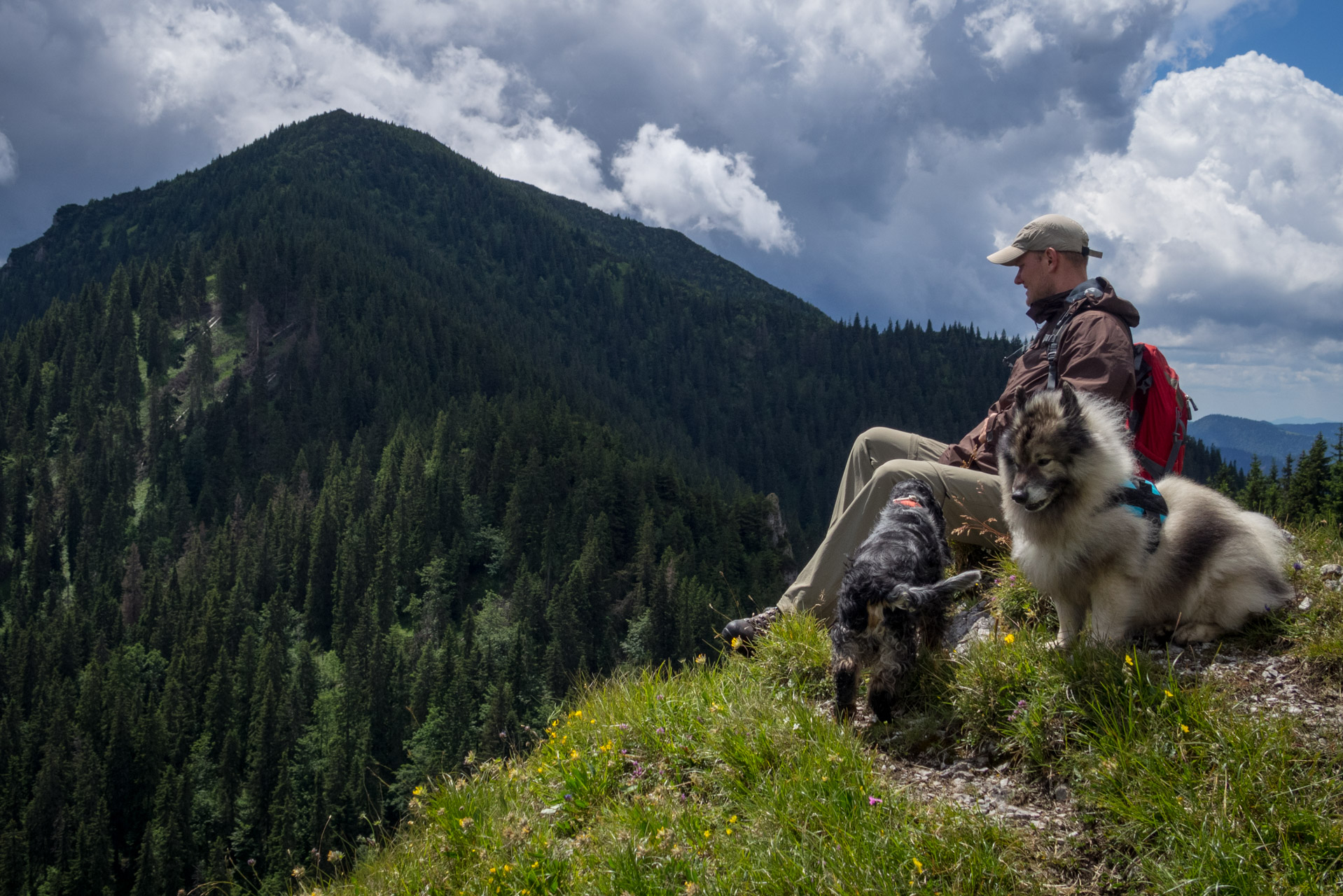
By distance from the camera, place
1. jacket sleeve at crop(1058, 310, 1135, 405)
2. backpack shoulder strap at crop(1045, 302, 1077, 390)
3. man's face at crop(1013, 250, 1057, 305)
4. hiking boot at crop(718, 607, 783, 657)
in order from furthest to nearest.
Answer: hiking boot at crop(718, 607, 783, 657)
man's face at crop(1013, 250, 1057, 305)
backpack shoulder strap at crop(1045, 302, 1077, 390)
jacket sleeve at crop(1058, 310, 1135, 405)

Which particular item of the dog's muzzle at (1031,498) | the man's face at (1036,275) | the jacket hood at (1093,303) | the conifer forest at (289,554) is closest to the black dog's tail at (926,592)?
the dog's muzzle at (1031,498)

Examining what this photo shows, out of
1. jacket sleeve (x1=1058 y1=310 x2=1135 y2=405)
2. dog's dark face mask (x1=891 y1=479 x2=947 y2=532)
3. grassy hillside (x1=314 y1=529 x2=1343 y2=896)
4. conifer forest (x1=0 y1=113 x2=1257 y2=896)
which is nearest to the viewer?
grassy hillside (x1=314 y1=529 x2=1343 y2=896)

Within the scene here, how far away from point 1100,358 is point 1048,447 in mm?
1185

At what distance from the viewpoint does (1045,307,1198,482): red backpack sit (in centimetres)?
512

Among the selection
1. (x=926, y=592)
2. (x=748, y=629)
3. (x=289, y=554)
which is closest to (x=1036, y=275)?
(x=926, y=592)

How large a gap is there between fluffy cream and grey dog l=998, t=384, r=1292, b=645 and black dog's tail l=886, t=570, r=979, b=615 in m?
0.33

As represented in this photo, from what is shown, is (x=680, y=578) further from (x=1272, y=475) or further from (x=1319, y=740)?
(x=1319, y=740)

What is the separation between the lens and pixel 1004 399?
19.2 feet

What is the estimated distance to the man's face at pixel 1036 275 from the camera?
226 inches

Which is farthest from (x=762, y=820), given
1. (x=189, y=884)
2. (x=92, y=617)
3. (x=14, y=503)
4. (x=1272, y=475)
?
(x=14, y=503)

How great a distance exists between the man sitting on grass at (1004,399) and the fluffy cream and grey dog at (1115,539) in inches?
28.7

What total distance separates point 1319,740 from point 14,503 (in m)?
163

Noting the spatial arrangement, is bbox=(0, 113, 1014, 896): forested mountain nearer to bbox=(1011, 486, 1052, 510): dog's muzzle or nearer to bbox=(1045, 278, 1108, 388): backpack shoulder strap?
bbox=(1045, 278, 1108, 388): backpack shoulder strap

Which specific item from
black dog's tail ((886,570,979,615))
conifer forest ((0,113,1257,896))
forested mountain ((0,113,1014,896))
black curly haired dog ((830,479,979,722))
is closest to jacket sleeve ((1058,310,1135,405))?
black dog's tail ((886,570,979,615))
